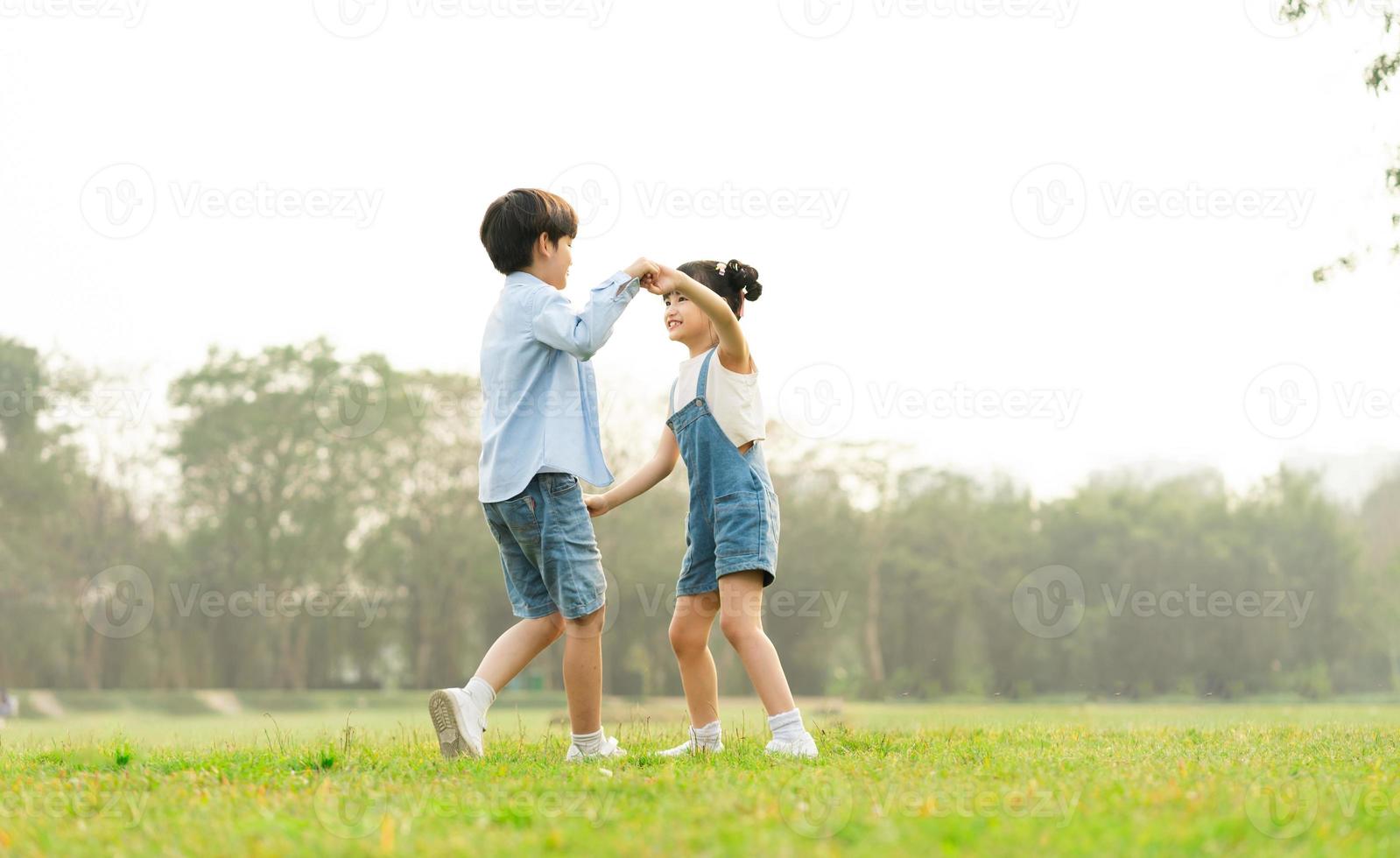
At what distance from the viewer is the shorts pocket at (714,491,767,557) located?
445 cm

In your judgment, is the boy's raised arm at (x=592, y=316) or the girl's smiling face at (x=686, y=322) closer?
the boy's raised arm at (x=592, y=316)

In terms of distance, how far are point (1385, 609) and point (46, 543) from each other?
1386 inches

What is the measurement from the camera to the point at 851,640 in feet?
106

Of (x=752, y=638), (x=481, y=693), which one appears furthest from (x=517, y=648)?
(x=752, y=638)

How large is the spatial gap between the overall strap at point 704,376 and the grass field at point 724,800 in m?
1.38

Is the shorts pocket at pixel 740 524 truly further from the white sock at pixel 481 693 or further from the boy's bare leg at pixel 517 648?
the white sock at pixel 481 693

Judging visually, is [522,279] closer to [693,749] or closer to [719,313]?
[719,313]

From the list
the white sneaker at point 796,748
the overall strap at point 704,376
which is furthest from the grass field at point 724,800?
the overall strap at point 704,376

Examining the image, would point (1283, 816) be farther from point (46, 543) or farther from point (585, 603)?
point (46, 543)

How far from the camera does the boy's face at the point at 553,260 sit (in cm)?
460

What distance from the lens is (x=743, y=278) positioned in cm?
493

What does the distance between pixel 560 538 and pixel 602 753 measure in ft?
2.76

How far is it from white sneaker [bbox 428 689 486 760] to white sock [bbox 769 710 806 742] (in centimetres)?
108

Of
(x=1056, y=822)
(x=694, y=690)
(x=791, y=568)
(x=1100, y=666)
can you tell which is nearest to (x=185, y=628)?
(x=791, y=568)
